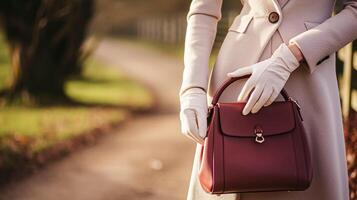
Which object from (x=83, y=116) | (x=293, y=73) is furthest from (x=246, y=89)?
(x=83, y=116)

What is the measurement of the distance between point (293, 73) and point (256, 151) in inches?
12.0

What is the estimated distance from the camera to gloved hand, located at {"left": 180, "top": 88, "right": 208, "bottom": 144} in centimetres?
202

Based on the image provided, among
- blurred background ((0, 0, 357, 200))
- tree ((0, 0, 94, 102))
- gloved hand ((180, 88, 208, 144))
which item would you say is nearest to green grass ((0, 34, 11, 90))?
blurred background ((0, 0, 357, 200))

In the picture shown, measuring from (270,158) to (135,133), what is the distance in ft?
18.9

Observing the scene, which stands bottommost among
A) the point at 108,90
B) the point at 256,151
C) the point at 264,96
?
the point at 108,90

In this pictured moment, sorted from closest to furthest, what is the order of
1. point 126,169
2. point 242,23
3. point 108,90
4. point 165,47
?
point 242,23 < point 126,169 < point 108,90 < point 165,47

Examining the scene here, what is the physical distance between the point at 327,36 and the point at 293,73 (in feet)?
0.54

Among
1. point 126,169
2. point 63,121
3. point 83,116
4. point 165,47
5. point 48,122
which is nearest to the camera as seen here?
point 126,169

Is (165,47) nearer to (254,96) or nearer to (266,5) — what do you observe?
(266,5)

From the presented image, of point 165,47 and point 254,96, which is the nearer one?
point 254,96

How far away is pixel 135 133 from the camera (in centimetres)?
761

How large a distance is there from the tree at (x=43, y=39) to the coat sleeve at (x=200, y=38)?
6.73 meters

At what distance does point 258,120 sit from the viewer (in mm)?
1964

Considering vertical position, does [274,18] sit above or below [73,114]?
above
